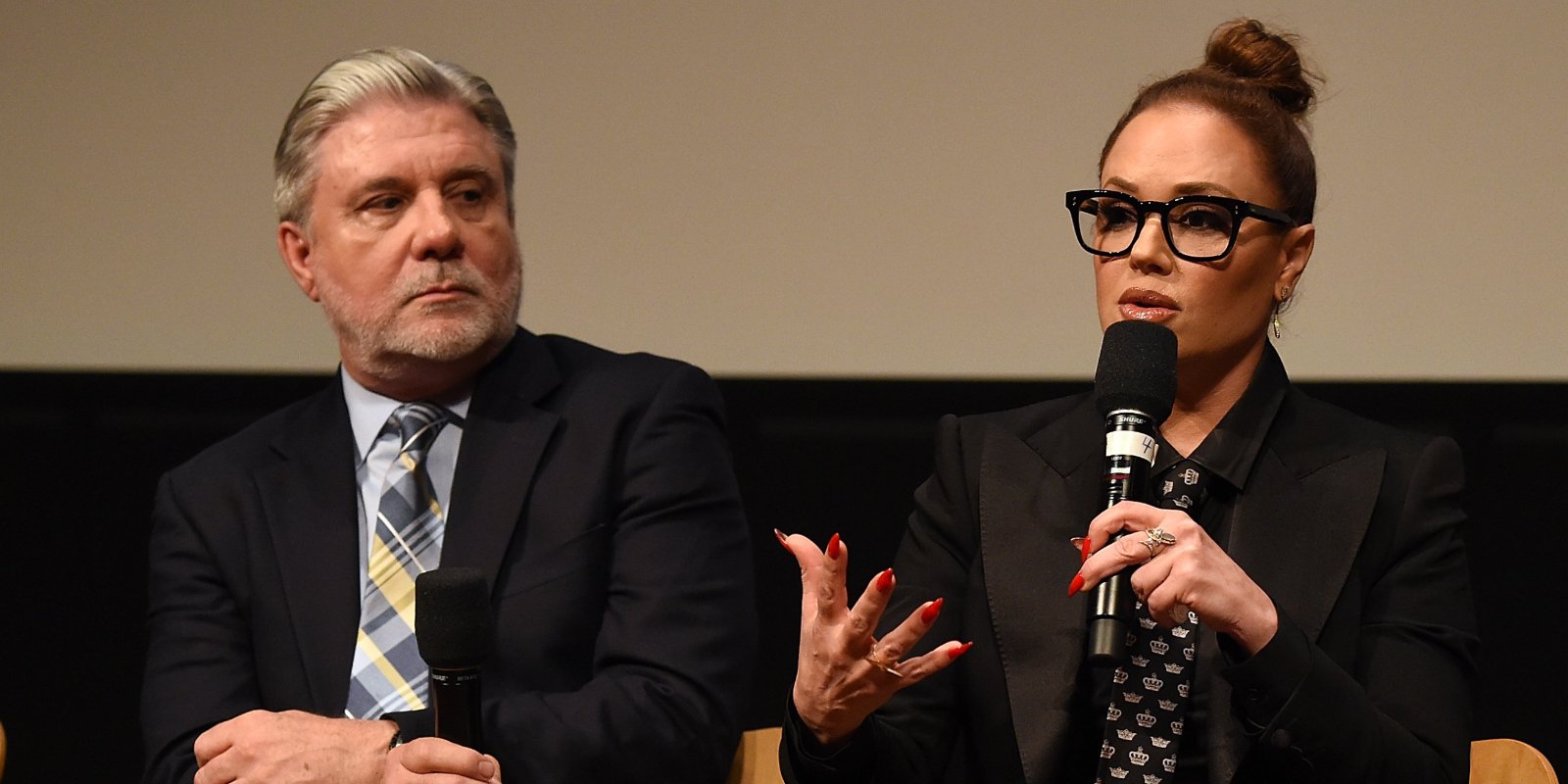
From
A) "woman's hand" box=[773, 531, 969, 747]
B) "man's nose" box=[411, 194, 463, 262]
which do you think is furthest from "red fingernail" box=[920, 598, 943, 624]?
"man's nose" box=[411, 194, 463, 262]

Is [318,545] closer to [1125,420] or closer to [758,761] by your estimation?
[758,761]

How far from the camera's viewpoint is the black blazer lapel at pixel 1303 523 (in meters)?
2.01

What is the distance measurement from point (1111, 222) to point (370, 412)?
1183mm

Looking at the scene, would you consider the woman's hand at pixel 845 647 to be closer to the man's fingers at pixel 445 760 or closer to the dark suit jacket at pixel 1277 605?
→ the dark suit jacket at pixel 1277 605

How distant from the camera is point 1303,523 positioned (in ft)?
6.80

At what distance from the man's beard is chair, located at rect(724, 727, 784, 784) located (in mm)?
700

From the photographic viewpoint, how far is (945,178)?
3.50m

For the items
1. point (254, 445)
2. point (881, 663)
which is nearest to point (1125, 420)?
point (881, 663)

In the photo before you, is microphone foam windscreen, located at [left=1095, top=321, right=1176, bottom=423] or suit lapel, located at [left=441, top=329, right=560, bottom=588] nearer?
microphone foam windscreen, located at [left=1095, top=321, right=1176, bottom=423]

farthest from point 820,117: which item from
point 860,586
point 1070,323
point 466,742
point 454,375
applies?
point 466,742

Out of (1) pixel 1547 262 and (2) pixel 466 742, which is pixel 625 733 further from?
(1) pixel 1547 262

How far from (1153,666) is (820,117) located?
5.97ft

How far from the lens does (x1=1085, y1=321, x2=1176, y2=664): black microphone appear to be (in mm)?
1597

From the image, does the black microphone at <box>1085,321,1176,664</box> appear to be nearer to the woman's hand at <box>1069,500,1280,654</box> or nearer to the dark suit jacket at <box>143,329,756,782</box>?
the woman's hand at <box>1069,500,1280,654</box>
